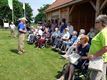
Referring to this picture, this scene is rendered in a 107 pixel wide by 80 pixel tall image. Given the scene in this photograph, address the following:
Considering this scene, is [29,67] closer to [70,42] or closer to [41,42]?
[70,42]

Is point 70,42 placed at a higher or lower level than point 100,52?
lower

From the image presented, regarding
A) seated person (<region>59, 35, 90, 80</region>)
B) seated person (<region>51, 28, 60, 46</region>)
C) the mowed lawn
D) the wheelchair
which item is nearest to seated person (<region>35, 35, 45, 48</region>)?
seated person (<region>51, 28, 60, 46</region>)

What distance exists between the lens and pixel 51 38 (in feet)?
57.0

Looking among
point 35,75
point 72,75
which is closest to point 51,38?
point 35,75

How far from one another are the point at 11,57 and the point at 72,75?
5.19 meters

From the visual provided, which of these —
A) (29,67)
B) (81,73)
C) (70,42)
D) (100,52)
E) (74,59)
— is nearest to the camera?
(100,52)

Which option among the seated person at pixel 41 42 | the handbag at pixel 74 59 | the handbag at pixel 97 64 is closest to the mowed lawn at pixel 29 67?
the handbag at pixel 74 59

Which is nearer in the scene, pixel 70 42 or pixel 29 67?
pixel 29 67

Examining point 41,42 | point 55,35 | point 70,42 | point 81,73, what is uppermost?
point 55,35

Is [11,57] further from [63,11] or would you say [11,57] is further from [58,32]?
[63,11]

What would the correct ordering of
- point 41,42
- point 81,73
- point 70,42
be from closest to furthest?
point 81,73 → point 70,42 → point 41,42

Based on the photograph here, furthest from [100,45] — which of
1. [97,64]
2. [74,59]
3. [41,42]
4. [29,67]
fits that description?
[41,42]

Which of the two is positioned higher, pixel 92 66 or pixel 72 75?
pixel 92 66

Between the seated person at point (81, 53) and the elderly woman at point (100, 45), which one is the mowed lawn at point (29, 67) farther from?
the elderly woman at point (100, 45)
